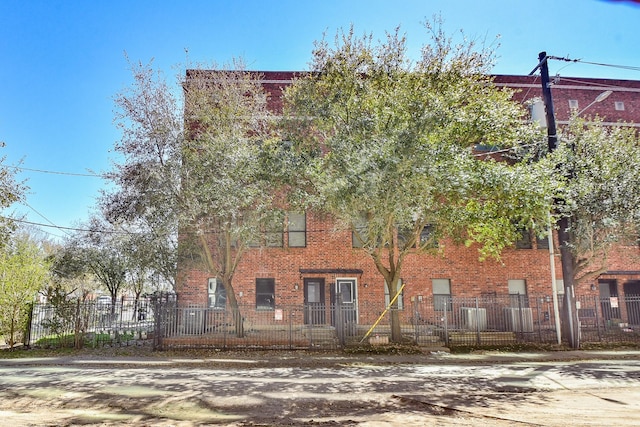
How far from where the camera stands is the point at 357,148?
1332 cm

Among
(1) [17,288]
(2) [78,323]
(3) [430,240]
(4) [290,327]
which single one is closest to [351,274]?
(3) [430,240]

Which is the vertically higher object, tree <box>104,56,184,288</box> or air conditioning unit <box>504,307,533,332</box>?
tree <box>104,56,184,288</box>

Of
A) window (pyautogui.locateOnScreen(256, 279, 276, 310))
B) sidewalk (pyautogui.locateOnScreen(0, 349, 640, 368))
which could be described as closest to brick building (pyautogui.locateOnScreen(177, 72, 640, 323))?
window (pyautogui.locateOnScreen(256, 279, 276, 310))

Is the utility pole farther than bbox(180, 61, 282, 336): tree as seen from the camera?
Yes

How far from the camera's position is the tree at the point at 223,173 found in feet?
48.5

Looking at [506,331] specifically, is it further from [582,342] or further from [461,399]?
[461,399]

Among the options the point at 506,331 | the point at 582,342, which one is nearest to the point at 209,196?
the point at 506,331

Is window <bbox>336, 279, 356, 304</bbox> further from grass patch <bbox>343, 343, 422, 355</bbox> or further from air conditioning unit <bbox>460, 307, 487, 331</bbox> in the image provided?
grass patch <bbox>343, 343, 422, 355</bbox>

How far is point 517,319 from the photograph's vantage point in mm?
18000

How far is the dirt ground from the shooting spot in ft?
23.9

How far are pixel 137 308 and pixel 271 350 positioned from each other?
621 centimetres

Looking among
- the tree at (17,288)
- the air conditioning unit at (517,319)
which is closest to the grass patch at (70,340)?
the tree at (17,288)

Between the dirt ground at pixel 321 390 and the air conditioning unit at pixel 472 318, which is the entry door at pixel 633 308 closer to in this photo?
the dirt ground at pixel 321 390

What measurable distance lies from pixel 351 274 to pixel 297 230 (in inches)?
141
